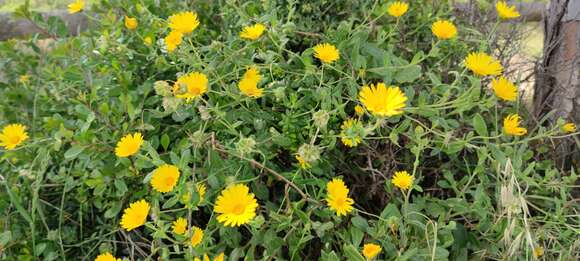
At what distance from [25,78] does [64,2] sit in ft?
6.67

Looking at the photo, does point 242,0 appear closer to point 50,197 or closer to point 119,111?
point 119,111

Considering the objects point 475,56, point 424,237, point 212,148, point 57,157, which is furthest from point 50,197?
point 475,56

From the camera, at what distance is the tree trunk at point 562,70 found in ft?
4.92

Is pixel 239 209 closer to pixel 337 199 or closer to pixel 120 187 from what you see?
pixel 337 199

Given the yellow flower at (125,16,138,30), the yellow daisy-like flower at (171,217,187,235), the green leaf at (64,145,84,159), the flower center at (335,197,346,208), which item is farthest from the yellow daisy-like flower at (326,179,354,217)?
the yellow flower at (125,16,138,30)

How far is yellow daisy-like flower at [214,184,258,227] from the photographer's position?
0.85m

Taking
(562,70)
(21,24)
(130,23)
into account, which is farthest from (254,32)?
(21,24)

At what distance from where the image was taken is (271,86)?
1.05m

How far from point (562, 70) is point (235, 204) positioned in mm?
1119

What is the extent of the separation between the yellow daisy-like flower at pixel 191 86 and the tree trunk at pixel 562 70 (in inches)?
41.3

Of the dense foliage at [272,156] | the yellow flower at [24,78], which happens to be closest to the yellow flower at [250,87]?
the dense foliage at [272,156]

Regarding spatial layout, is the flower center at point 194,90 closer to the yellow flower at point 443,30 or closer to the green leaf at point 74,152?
the green leaf at point 74,152

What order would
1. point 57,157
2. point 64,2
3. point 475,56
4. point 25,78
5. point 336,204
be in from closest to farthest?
point 336,204 < point 475,56 < point 57,157 < point 25,78 < point 64,2

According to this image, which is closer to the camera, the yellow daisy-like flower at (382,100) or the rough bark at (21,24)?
the yellow daisy-like flower at (382,100)
